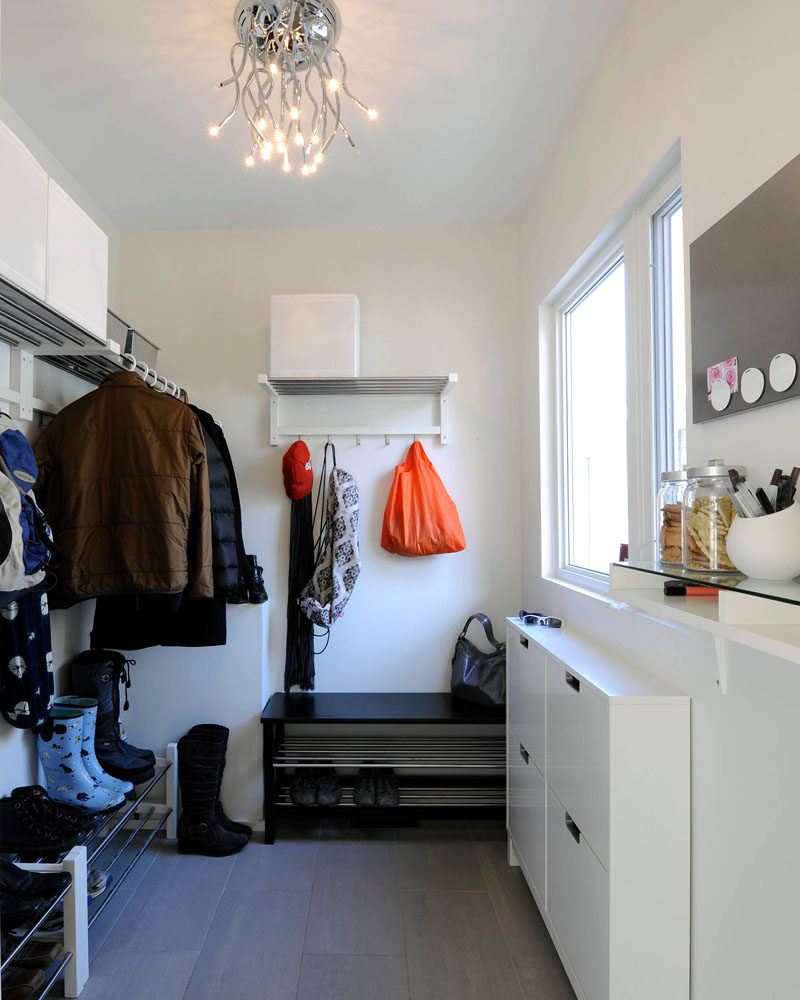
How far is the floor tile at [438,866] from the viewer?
2.26 m

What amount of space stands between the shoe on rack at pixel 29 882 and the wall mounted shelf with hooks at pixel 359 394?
177 cm

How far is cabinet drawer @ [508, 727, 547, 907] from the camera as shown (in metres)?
1.95

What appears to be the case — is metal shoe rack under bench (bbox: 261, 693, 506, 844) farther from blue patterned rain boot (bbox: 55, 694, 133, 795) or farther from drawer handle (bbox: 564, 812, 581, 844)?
drawer handle (bbox: 564, 812, 581, 844)

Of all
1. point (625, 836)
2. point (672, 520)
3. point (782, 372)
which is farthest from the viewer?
point (625, 836)

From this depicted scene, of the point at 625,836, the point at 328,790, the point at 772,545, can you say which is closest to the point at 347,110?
the point at 772,545

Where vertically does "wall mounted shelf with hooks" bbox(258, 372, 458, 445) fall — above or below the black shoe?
above

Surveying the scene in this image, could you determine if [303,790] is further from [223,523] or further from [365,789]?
[223,523]

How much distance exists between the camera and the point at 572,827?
168 cm

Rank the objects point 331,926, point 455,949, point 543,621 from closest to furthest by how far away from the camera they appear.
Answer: point 455,949
point 331,926
point 543,621

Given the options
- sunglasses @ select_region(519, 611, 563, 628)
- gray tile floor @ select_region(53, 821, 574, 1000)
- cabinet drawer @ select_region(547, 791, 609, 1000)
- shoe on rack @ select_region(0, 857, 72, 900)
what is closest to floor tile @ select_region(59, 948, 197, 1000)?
gray tile floor @ select_region(53, 821, 574, 1000)

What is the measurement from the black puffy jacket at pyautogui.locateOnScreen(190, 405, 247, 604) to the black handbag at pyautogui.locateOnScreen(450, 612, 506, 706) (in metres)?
0.97

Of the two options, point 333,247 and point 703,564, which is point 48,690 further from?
→ point 333,247

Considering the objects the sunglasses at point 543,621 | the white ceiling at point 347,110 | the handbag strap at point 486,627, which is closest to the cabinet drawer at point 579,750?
the sunglasses at point 543,621

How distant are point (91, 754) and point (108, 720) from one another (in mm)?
207
